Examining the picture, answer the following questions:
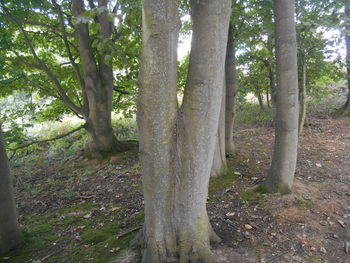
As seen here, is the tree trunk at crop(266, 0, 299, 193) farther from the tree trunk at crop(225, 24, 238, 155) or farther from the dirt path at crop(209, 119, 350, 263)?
the tree trunk at crop(225, 24, 238, 155)

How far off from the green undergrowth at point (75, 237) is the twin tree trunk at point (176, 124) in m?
0.67

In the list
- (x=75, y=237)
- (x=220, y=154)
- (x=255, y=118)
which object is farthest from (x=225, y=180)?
(x=255, y=118)

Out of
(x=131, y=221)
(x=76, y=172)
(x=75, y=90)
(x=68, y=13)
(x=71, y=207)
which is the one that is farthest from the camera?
(x=75, y=90)

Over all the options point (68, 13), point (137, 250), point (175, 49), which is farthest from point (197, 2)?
point (68, 13)

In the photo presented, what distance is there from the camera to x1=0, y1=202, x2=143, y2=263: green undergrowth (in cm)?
274

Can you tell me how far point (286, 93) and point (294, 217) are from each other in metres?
1.65

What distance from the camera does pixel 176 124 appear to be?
6.91 ft

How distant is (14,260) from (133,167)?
3191mm

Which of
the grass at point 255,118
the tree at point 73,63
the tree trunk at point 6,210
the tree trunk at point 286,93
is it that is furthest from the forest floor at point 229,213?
the grass at point 255,118

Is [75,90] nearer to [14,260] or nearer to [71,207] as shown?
[71,207]

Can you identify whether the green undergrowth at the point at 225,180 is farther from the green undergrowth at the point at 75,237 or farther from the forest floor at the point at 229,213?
the green undergrowth at the point at 75,237

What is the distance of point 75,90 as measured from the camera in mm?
8195

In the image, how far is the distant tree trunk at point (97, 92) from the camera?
647 centimetres

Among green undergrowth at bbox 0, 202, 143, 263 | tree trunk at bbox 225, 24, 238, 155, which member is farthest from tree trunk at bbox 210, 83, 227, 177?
green undergrowth at bbox 0, 202, 143, 263
